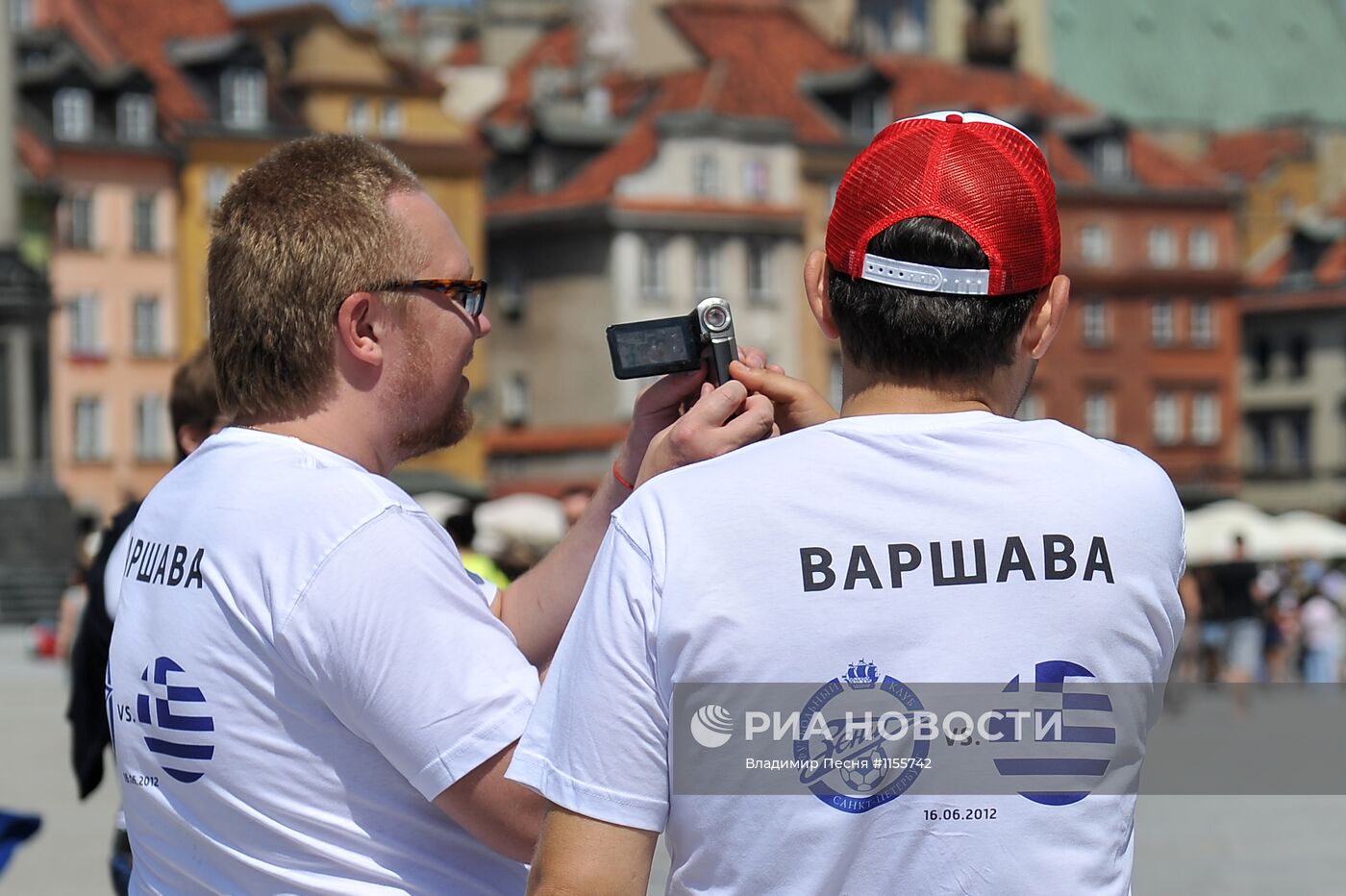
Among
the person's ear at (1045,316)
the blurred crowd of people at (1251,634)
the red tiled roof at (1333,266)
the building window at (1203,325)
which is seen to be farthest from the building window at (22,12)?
the person's ear at (1045,316)

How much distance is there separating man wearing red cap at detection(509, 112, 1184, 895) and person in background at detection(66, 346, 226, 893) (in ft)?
8.99

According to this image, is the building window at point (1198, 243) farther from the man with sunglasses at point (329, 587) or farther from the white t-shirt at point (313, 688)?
the white t-shirt at point (313, 688)

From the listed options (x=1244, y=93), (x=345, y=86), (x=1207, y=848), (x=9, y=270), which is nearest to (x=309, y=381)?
(x=1207, y=848)

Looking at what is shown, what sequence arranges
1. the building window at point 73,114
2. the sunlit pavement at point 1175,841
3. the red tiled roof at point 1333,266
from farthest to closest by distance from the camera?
the red tiled roof at point 1333,266, the building window at point 73,114, the sunlit pavement at point 1175,841

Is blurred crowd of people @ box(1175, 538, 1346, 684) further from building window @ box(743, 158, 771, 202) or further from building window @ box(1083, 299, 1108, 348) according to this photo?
building window @ box(1083, 299, 1108, 348)

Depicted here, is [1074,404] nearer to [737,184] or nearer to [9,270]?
[737,184]

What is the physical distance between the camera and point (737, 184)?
59250mm

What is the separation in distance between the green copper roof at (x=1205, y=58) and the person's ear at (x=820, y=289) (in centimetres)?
8184

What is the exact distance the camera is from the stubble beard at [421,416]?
3209 millimetres

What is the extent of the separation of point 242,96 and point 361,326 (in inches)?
2132

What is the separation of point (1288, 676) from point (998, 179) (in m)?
26.8

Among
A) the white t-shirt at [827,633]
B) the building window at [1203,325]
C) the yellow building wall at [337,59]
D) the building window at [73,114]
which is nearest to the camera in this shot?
the white t-shirt at [827,633]

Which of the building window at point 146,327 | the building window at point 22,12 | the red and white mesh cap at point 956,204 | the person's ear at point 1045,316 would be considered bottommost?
the building window at point 146,327

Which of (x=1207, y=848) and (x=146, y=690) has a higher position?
(x=146, y=690)
